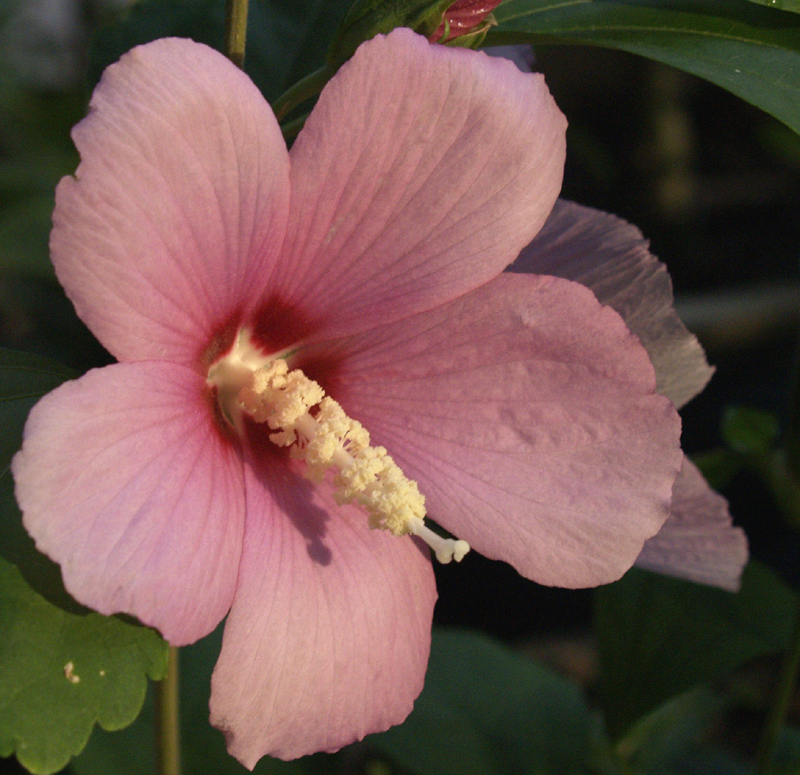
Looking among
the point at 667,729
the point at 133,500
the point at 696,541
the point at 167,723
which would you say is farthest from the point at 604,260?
the point at 667,729

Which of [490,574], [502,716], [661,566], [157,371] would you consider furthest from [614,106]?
[157,371]

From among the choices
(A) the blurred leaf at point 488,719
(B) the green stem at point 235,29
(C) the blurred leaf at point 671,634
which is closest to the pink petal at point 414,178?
(B) the green stem at point 235,29

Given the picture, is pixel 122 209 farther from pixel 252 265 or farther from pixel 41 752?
pixel 41 752

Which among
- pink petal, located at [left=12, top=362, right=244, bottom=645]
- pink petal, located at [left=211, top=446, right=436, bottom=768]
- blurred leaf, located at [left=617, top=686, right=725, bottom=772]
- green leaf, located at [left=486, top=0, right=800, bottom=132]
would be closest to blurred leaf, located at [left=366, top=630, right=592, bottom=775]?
blurred leaf, located at [left=617, top=686, right=725, bottom=772]

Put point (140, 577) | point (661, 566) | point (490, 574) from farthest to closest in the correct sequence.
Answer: point (490, 574) → point (661, 566) → point (140, 577)

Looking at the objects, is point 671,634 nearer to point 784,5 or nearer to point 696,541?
point 696,541

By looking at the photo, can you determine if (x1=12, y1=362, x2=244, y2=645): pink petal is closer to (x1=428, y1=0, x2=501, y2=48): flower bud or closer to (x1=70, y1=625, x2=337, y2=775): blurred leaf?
(x1=428, y1=0, x2=501, y2=48): flower bud
